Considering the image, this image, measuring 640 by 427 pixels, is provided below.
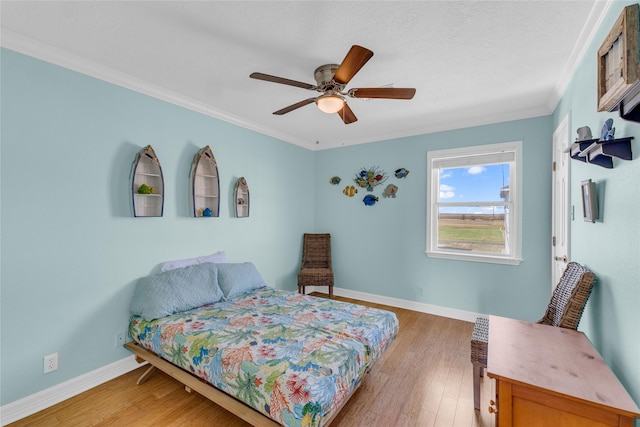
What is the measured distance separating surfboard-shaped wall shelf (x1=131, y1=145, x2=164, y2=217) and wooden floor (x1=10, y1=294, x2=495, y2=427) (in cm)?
149

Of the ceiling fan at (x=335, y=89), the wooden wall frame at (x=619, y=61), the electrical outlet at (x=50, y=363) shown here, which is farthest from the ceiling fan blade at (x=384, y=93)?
the electrical outlet at (x=50, y=363)

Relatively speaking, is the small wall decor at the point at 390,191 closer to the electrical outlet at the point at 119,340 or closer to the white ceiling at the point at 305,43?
the white ceiling at the point at 305,43

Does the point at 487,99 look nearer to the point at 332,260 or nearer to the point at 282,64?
the point at 282,64

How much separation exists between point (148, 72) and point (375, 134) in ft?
9.76

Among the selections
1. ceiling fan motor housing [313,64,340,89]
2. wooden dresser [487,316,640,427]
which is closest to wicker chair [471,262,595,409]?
wooden dresser [487,316,640,427]

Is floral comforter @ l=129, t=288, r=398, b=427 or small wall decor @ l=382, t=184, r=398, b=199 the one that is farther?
small wall decor @ l=382, t=184, r=398, b=199

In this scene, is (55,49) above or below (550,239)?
above

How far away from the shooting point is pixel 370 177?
4.23 metres

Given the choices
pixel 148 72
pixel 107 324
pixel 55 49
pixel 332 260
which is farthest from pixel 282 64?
pixel 332 260

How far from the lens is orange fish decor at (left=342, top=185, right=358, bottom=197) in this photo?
4.42 meters

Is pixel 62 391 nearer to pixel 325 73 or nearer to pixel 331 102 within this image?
pixel 331 102

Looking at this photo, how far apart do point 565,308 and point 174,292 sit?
9.72 feet

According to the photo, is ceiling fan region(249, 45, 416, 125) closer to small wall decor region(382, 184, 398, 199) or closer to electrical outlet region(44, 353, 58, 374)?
small wall decor region(382, 184, 398, 199)

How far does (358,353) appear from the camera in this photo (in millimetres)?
1812
